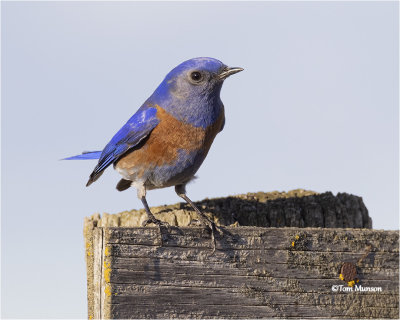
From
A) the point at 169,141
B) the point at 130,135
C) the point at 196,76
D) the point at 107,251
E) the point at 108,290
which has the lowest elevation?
the point at 108,290

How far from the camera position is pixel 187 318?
4.64m

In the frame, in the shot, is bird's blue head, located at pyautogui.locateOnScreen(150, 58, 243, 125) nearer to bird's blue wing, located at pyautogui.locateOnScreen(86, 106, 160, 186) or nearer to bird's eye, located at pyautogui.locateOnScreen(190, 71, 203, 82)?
bird's eye, located at pyautogui.locateOnScreen(190, 71, 203, 82)

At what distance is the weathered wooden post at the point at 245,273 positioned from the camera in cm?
457

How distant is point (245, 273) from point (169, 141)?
1.85 metres

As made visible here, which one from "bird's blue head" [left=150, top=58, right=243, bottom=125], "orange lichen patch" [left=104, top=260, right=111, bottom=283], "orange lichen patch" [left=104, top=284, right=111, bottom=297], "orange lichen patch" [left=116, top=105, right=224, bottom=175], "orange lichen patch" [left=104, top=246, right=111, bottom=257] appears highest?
"bird's blue head" [left=150, top=58, right=243, bottom=125]

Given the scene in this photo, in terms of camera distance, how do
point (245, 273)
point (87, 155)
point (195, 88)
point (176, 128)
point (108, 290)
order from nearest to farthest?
point (108, 290) → point (245, 273) → point (176, 128) → point (195, 88) → point (87, 155)

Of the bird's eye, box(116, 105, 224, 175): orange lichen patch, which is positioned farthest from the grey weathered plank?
the bird's eye

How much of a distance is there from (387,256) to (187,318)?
5.60ft

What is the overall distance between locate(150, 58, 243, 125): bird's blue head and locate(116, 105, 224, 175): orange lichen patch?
0.09 meters

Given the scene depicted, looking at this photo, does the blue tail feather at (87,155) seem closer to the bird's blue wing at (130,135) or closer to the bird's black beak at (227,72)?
the bird's blue wing at (130,135)

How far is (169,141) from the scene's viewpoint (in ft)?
20.2

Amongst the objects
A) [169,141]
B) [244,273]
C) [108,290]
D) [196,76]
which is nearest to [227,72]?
[196,76]

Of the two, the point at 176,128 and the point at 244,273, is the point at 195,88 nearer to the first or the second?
the point at 176,128

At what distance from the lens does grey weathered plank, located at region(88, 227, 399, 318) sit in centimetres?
457
